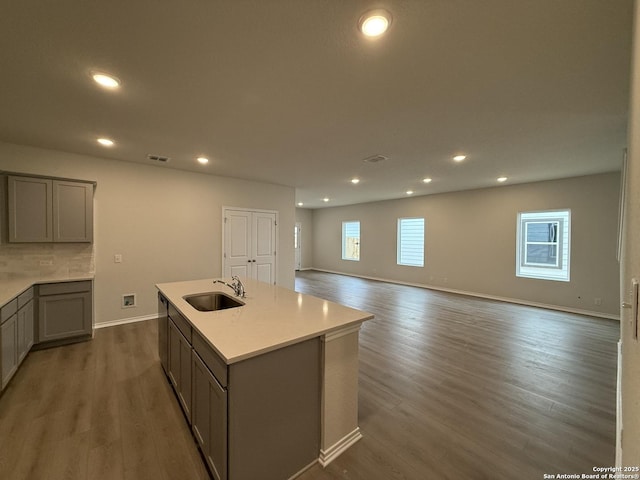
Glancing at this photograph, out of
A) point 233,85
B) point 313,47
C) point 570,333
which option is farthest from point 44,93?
point 570,333

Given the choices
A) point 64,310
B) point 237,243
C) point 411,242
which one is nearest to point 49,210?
point 64,310

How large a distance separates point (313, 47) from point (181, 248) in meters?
4.20

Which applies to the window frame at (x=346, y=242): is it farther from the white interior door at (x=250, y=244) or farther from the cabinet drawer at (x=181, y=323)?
the cabinet drawer at (x=181, y=323)

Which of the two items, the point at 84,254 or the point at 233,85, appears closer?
the point at 233,85

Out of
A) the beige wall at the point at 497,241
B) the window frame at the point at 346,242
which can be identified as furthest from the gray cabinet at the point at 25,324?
the window frame at the point at 346,242

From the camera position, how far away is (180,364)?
211 centimetres

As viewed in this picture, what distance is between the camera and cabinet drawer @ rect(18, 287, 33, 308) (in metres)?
2.73

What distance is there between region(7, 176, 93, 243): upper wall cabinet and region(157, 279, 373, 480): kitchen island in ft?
9.17

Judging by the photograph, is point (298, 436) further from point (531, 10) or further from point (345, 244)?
point (345, 244)

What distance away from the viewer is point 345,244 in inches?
392

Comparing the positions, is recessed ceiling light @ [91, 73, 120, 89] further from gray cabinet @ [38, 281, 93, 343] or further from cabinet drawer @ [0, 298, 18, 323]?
gray cabinet @ [38, 281, 93, 343]

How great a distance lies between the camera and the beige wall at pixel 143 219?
12.5ft

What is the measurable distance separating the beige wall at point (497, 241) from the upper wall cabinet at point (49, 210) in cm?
724

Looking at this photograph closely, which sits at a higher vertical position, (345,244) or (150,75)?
(150,75)
